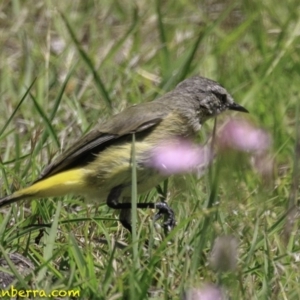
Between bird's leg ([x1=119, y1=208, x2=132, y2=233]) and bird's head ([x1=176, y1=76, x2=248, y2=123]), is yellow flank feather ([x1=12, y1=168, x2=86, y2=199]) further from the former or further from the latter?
bird's head ([x1=176, y1=76, x2=248, y2=123])

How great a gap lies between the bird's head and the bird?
0.16 metres

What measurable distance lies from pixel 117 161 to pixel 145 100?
1.58 metres

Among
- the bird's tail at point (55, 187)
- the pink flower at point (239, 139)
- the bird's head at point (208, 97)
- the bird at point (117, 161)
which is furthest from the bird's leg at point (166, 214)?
the pink flower at point (239, 139)

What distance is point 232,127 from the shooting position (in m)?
3.23

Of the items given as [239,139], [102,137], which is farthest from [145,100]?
[239,139]

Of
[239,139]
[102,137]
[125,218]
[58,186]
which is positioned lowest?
[125,218]

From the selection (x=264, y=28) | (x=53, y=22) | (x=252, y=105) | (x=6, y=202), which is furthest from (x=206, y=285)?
(x=53, y=22)

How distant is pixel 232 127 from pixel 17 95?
3.72m

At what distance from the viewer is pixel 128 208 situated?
492 centimetres

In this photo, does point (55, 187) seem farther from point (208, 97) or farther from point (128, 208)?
point (208, 97)

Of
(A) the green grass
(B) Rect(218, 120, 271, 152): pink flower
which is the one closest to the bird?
(A) the green grass

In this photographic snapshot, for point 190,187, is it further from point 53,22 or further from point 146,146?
point 53,22

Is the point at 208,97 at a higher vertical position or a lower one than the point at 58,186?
higher

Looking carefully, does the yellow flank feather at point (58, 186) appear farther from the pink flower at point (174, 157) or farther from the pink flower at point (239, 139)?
the pink flower at point (239, 139)
